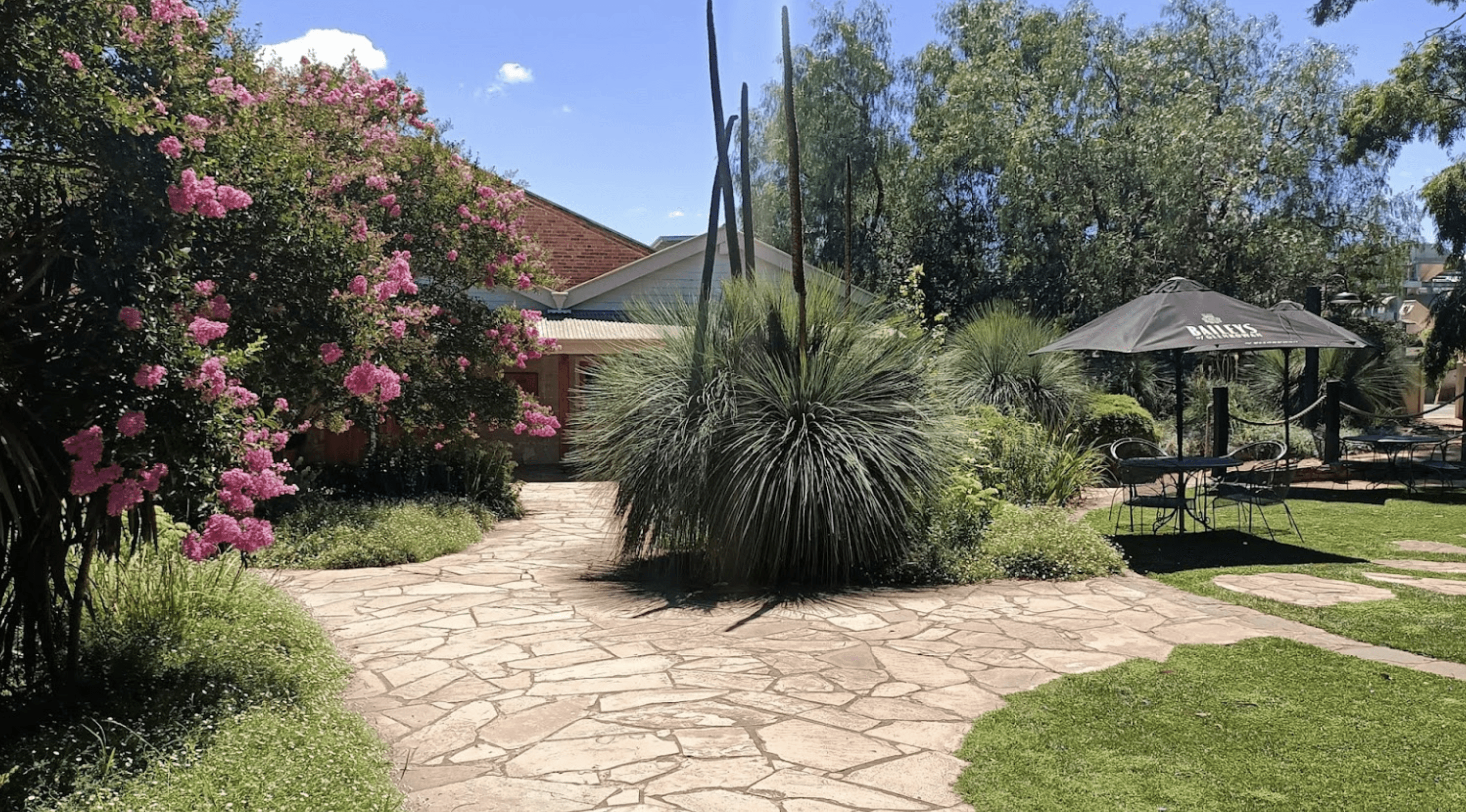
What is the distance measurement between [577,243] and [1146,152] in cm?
1146

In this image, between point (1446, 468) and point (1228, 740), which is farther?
point (1446, 468)

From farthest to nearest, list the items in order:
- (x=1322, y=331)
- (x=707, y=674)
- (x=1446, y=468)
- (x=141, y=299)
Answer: (x=1446, y=468) < (x=1322, y=331) < (x=707, y=674) < (x=141, y=299)

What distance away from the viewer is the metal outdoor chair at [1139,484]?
8820mm

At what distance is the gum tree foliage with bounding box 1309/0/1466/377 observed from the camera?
15.7 metres

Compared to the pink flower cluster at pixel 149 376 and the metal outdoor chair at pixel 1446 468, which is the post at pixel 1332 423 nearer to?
the metal outdoor chair at pixel 1446 468

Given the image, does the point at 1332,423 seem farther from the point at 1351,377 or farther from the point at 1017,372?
the point at 1351,377

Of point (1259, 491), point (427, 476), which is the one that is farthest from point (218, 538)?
point (1259, 491)

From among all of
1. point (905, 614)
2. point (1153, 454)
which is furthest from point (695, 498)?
point (1153, 454)

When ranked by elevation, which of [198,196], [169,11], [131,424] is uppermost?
[169,11]

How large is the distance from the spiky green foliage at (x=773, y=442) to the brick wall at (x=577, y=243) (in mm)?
12177

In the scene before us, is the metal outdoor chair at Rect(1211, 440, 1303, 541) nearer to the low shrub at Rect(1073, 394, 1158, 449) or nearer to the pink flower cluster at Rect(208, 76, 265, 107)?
the low shrub at Rect(1073, 394, 1158, 449)

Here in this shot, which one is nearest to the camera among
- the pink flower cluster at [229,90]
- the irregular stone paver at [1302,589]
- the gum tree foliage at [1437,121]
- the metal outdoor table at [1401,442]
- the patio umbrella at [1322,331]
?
the pink flower cluster at [229,90]

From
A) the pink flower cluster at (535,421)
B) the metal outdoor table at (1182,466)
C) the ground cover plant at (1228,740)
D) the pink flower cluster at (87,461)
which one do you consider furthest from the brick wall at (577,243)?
the pink flower cluster at (87,461)

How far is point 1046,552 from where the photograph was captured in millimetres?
7516
